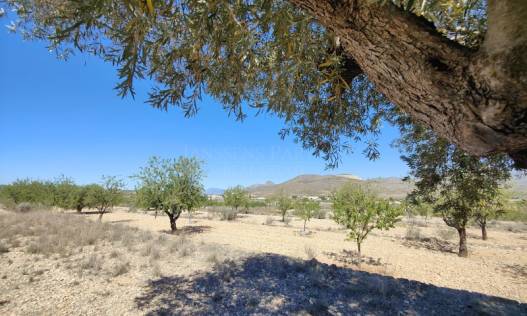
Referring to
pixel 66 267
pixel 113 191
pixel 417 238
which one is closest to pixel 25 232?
pixel 66 267

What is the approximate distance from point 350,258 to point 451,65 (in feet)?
39.7

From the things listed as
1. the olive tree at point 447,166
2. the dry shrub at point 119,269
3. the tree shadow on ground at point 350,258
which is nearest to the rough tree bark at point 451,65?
the olive tree at point 447,166

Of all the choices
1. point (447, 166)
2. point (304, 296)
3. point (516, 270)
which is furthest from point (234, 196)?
point (447, 166)

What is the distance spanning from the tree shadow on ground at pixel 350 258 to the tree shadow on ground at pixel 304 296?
4.56 m

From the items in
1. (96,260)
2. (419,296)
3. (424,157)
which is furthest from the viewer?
(96,260)

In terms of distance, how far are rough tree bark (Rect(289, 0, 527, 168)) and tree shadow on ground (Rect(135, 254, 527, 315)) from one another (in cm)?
453

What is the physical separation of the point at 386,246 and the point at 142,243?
553 inches

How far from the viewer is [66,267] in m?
7.46

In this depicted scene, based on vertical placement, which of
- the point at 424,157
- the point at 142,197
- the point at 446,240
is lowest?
the point at 446,240

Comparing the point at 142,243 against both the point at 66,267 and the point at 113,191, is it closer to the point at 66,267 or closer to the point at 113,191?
the point at 66,267

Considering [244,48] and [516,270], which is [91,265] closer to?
[244,48]

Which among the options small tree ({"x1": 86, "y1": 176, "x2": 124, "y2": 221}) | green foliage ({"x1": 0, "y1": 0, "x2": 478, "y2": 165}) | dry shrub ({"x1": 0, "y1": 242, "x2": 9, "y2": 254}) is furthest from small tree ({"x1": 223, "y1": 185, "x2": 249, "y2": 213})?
green foliage ({"x1": 0, "y1": 0, "x2": 478, "y2": 165})

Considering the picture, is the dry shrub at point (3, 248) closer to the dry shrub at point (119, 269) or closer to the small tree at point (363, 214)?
the dry shrub at point (119, 269)

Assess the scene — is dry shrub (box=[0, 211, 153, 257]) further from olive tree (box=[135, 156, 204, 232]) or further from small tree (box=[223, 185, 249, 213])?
small tree (box=[223, 185, 249, 213])
